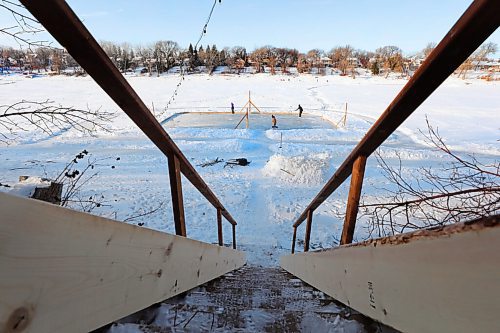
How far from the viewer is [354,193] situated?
6.72 feet

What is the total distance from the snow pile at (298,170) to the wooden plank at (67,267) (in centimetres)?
1050

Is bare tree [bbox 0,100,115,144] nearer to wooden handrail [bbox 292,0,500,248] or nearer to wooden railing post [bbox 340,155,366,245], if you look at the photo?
wooden railing post [bbox 340,155,366,245]

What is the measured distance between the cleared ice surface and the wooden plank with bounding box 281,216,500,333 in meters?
21.9

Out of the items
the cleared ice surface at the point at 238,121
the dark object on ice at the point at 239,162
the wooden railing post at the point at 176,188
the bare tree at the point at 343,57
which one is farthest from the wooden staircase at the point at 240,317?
the bare tree at the point at 343,57

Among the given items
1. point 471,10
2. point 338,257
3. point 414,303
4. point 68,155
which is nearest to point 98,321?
point 414,303

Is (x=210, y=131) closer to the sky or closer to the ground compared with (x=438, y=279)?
closer to the ground

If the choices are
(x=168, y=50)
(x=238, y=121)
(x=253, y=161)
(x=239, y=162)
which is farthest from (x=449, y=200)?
(x=168, y=50)

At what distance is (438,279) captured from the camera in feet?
2.09

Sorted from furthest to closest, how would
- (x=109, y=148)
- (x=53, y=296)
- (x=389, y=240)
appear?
(x=109, y=148) → (x=389, y=240) → (x=53, y=296)

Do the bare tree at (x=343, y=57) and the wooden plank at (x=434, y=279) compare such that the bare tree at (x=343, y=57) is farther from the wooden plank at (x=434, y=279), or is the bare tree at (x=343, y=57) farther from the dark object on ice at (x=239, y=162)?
the wooden plank at (x=434, y=279)

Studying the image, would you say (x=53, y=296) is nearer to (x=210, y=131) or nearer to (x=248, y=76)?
(x=210, y=131)

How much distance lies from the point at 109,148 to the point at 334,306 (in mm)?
15902

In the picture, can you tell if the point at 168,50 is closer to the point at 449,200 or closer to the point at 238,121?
the point at 238,121

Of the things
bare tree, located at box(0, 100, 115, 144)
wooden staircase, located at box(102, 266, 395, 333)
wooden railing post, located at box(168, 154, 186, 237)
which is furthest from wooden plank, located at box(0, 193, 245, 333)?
bare tree, located at box(0, 100, 115, 144)
